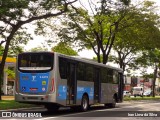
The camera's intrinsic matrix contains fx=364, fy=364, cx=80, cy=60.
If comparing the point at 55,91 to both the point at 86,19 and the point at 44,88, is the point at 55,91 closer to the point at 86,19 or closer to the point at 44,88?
the point at 44,88

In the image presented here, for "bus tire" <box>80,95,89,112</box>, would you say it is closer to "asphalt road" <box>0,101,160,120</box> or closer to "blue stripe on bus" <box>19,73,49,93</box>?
"asphalt road" <box>0,101,160,120</box>

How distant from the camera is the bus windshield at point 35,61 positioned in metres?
18.2

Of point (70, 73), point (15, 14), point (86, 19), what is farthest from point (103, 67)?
point (86, 19)

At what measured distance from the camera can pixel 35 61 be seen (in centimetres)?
1850

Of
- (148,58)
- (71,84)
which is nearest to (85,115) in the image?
(71,84)

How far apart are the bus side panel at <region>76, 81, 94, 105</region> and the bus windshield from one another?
3063 mm

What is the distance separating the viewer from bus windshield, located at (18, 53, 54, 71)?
18.2 metres

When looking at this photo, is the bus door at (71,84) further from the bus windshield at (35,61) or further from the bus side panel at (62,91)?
the bus windshield at (35,61)

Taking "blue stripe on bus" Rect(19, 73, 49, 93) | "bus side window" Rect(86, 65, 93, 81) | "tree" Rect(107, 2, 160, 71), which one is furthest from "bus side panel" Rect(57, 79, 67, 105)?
"tree" Rect(107, 2, 160, 71)

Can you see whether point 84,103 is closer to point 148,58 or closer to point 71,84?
point 71,84

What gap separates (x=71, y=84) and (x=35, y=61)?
8.58 feet

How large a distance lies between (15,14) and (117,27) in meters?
15.9

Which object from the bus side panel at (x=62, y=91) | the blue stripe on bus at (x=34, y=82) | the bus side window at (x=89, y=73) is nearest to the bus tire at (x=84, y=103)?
the bus side window at (x=89, y=73)

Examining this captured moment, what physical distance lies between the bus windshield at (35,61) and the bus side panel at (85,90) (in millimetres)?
3063
